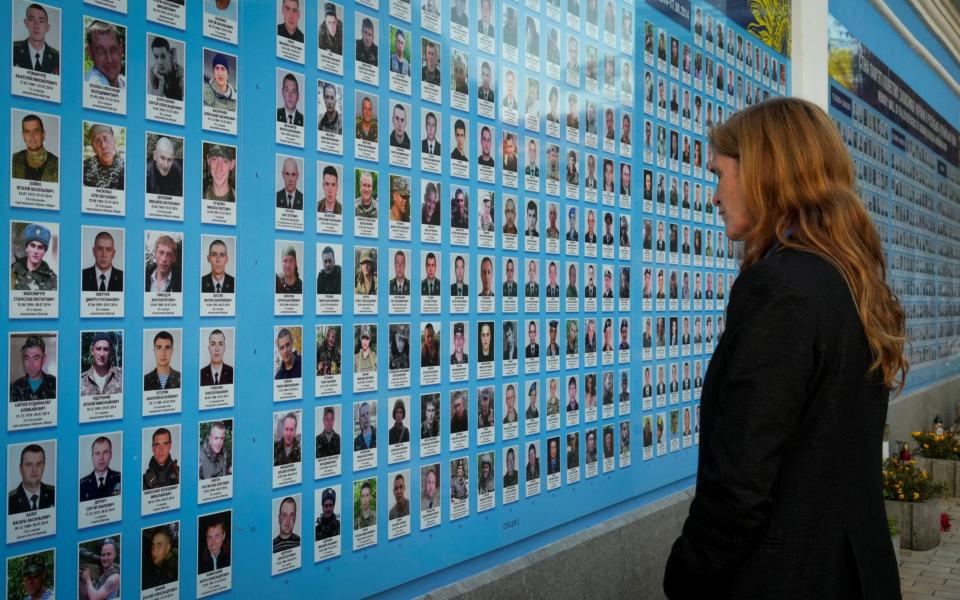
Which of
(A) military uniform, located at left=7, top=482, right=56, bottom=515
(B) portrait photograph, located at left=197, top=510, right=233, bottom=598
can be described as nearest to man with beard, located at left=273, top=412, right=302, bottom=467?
(B) portrait photograph, located at left=197, top=510, right=233, bottom=598

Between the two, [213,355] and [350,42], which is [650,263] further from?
[213,355]

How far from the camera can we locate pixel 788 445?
1774 millimetres

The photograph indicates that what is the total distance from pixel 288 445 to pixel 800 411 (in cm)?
146

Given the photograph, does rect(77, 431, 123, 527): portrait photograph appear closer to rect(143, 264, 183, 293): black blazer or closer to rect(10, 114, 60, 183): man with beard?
rect(143, 264, 183, 293): black blazer

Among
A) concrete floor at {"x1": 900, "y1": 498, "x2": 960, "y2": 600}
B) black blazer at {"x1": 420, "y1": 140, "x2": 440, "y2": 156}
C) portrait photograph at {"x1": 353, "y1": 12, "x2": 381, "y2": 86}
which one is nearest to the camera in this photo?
portrait photograph at {"x1": 353, "y1": 12, "x2": 381, "y2": 86}

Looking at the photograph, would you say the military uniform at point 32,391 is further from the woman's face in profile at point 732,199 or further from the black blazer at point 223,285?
the woman's face in profile at point 732,199

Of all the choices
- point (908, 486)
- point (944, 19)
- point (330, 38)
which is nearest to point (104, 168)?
point (330, 38)

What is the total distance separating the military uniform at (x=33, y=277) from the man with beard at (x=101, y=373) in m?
0.16

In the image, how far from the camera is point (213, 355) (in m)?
2.38

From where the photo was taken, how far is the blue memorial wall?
2049 mm

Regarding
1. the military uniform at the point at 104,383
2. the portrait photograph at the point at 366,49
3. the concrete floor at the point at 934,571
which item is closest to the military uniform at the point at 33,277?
the military uniform at the point at 104,383

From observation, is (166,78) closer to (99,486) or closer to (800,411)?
(99,486)

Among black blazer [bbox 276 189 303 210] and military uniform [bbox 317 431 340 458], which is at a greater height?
black blazer [bbox 276 189 303 210]

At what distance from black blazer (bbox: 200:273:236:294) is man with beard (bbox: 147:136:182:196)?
0.23 m
